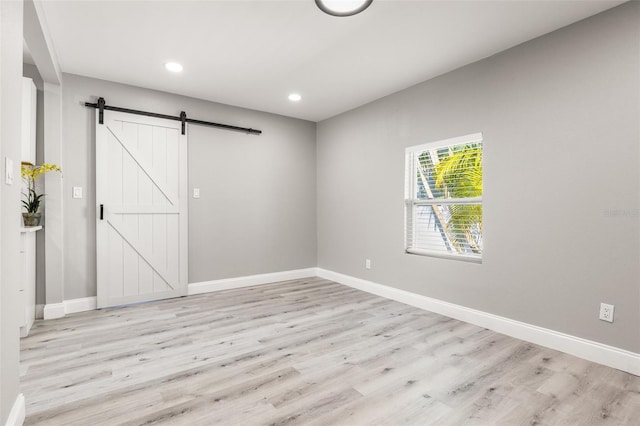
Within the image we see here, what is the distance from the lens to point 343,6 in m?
2.28

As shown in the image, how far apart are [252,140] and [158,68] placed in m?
1.60

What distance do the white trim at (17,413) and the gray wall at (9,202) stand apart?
40 millimetres

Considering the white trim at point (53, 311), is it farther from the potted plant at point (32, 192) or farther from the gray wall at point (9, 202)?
the gray wall at point (9, 202)

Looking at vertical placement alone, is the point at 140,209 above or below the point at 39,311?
above

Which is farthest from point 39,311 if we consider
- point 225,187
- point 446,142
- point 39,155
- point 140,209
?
point 446,142

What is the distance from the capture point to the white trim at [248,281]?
4281 millimetres

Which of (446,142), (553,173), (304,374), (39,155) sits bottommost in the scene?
(304,374)

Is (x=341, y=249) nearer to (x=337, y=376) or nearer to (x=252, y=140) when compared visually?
(x=252, y=140)

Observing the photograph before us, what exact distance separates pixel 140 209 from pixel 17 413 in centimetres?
260

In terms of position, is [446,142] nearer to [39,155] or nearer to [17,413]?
[17,413]

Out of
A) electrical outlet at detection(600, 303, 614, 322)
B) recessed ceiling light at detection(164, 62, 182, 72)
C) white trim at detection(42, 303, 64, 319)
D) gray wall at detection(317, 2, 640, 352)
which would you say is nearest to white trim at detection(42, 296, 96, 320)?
white trim at detection(42, 303, 64, 319)

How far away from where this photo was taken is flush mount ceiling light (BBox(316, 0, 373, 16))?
7.32 feet

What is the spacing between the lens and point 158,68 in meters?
3.38

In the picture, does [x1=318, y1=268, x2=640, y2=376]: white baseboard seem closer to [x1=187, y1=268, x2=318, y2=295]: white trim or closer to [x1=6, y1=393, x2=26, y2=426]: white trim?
[x1=187, y1=268, x2=318, y2=295]: white trim
